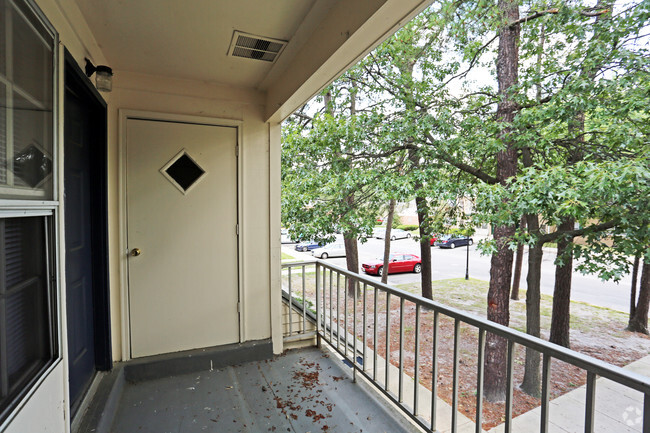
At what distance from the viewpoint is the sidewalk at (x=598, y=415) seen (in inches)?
127

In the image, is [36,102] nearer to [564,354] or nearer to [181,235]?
[181,235]

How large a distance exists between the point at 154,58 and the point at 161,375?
2248 mm

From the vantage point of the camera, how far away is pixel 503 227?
5.25 meters

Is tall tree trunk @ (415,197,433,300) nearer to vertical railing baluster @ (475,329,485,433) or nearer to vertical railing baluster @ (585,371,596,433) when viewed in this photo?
vertical railing baluster @ (475,329,485,433)

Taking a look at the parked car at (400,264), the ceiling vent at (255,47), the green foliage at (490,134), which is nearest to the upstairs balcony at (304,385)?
the ceiling vent at (255,47)

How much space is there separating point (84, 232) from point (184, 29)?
54.4 inches

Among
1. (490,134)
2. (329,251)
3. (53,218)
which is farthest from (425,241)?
(329,251)

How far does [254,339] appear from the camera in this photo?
107 inches

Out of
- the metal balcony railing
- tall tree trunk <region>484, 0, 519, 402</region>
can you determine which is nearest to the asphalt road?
tall tree trunk <region>484, 0, 519, 402</region>

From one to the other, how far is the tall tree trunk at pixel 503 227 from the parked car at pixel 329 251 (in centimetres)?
895

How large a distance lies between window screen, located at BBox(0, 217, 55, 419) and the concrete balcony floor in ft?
3.33

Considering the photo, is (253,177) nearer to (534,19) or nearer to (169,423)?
(169,423)

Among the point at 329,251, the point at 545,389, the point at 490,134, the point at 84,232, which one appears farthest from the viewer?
the point at 329,251

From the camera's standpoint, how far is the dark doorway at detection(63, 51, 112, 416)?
1.72 m
